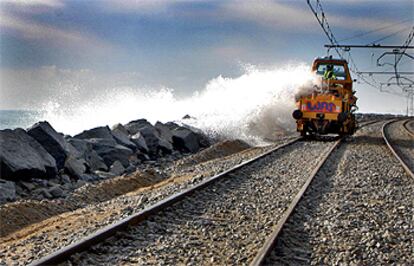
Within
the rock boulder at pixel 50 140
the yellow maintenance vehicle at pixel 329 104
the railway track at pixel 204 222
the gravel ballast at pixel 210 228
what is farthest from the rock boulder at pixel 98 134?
the gravel ballast at pixel 210 228

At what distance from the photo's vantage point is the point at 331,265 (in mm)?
5789

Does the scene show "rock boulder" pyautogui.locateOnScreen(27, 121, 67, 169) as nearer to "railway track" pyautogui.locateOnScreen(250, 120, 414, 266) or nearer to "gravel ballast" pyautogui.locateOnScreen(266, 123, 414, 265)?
"gravel ballast" pyautogui.locateOnScreen(266, 123, 414, 265)

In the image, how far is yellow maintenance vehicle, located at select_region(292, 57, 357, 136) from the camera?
67.2 ft

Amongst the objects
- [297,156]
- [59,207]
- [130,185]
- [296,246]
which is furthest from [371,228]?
[297,156]

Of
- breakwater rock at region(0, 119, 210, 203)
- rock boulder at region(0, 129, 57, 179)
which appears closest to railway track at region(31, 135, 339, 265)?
breakwater rock at region(0, 119, 210, 203)

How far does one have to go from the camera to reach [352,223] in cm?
747

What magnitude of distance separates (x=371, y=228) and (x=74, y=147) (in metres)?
11.7

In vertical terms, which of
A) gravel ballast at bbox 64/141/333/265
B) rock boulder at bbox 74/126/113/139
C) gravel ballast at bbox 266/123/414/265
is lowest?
gravel ballast at bbox 266/123/414/265

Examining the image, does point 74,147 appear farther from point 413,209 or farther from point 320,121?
point 413,209

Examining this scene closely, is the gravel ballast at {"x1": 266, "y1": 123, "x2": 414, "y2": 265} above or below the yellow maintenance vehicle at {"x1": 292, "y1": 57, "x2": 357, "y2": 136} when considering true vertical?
below

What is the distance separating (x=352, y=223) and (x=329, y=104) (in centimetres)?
1350

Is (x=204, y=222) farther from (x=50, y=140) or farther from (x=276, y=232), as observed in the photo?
(x=50, y=140)

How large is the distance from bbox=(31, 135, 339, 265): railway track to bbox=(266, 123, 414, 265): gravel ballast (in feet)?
1.25

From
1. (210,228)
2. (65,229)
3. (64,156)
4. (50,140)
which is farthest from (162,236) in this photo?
(50,140)
